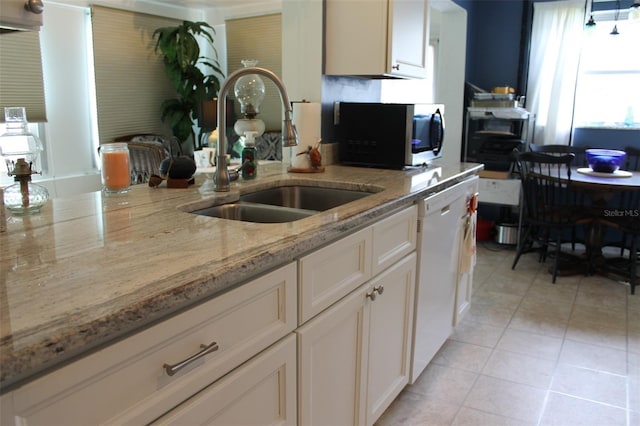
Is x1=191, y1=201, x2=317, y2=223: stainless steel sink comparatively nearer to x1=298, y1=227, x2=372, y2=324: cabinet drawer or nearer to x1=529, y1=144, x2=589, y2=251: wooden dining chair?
x1=298, y1=227, x2=372, y2=324: cabinet drawer

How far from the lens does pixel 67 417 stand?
82cm

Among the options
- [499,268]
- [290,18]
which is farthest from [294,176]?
[499,268]

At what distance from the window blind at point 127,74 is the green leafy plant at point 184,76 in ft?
0.47

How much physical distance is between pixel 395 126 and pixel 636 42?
324 centimetres

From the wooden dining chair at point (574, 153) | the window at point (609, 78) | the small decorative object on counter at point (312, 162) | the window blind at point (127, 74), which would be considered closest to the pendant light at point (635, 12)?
the window at point (609, 78)

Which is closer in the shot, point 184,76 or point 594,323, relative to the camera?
point 594,323

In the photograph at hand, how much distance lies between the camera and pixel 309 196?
2367 mm

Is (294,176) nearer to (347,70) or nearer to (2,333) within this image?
(347,70)

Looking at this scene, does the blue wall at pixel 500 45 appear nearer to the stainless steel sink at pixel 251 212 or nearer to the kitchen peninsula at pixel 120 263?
the kitchen peninsula at pixel 120 263

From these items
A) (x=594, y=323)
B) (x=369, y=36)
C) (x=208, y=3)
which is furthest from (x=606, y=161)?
(x=208, y=3)

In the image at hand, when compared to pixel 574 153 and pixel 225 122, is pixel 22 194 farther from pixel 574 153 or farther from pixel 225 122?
pixel 574 153

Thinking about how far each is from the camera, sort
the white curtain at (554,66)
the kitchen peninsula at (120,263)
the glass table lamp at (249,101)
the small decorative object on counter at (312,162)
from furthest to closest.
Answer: the white curtain at (554,66) → the small decorative object on counter at (312,162) → the glass table lamp at (249,101) → the kitchen peninsula at (120,263)

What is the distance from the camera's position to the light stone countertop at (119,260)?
2.63 ft

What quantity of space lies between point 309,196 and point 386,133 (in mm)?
617
